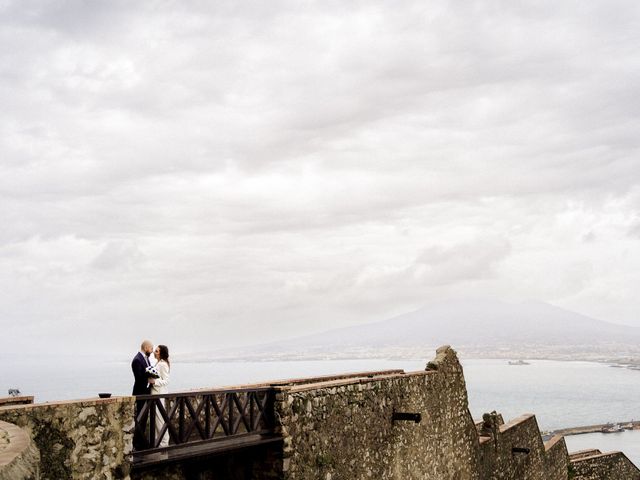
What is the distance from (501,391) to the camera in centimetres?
11362

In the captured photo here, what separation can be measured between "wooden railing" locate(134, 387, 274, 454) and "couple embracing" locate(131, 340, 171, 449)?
236 mm

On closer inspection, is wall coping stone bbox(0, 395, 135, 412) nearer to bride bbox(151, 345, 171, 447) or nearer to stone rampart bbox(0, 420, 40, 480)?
stone rampart bbox(0, 420, 40, 480)

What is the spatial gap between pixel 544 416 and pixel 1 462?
278 feet

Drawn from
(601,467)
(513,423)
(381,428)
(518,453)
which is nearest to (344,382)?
(381,428)

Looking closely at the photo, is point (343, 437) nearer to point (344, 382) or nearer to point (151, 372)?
point (344, 382)

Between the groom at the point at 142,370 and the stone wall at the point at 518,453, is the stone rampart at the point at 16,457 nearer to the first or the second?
the groom at the point at 142,370

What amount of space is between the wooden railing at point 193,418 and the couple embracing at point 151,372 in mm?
236

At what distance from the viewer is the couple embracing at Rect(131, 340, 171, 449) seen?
28.1 ft

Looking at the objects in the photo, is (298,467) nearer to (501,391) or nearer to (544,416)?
(544,416)

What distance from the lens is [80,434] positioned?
664 cm

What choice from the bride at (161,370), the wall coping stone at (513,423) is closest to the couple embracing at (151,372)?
the bride at (161,370)

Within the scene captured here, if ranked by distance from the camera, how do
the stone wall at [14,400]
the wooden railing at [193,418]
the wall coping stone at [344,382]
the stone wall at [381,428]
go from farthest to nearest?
the wall coping stone at [344,382], the stone wall at [381,428], the wooden railing at [193,418], the stone wall at [14,400]

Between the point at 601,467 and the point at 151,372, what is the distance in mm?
21976

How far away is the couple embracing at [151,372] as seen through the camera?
8.57 meters
